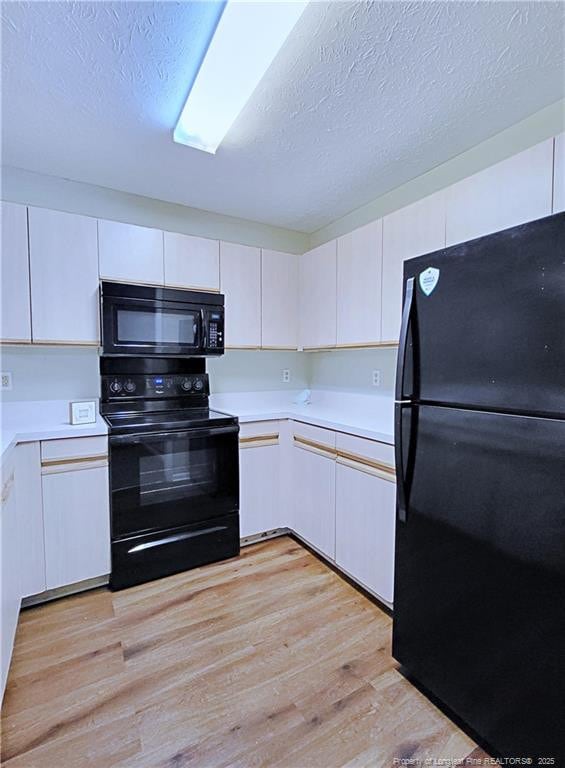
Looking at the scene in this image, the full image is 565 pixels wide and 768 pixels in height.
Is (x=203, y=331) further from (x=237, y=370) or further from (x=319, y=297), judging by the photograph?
(x=319, y=297)

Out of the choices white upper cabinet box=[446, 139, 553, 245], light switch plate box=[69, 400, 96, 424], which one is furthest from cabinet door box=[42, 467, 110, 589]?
white upper cabinet box=[446, 139, 553, 245]

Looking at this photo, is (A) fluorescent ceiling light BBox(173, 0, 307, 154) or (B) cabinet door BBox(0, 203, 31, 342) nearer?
(A) fluorescent ceiling light BBox(173, 0, 307, 154)

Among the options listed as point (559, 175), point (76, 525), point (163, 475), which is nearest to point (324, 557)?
point (163, 475)

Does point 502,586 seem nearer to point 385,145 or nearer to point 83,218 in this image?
point 385,145

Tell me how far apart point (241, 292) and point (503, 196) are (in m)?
1.69

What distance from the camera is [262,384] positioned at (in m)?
3.16

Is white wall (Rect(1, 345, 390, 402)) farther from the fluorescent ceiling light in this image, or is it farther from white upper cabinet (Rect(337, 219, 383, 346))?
the fluorescent ceiling light

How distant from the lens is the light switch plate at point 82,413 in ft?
6.90

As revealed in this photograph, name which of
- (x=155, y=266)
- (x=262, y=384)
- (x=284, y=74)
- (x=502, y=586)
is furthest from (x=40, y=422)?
(x=502, y=586)

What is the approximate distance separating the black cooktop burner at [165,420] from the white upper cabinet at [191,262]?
2.82ft

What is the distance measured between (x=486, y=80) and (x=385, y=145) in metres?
0.54

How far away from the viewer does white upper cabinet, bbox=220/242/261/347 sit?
2.67m

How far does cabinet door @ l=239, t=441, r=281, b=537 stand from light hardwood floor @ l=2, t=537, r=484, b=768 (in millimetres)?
450

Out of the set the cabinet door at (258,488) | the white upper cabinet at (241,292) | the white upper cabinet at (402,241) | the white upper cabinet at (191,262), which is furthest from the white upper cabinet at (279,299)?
the white upper cabinet at (402,241)
